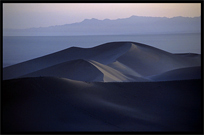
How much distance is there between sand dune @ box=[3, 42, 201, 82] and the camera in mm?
13531

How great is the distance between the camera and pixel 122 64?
14.4m

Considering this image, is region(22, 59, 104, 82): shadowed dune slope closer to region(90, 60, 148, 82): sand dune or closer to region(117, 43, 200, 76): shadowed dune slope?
region(90, 60, 148, 82): sand dune

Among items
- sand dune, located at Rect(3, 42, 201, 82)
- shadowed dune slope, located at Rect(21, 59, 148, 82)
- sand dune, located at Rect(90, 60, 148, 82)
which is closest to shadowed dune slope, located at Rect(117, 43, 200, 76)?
sand dune, located at Rect(3, 42, 201, 82)

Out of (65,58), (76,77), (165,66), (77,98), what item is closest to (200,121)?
(77,98)

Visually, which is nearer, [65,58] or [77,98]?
[77,98]

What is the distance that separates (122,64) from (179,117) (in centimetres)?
874

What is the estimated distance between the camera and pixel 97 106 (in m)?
5.84

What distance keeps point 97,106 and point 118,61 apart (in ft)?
29.6

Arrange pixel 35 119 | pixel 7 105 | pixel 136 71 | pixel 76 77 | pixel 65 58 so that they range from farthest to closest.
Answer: pixel 65 58 → pixel 136 71 → pixel 76 77 → pixel 7 105 → pixel 35 119

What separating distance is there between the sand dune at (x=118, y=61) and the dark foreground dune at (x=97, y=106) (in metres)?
5.21

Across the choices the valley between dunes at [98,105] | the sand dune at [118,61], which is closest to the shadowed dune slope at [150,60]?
the sand dune at [118,61]

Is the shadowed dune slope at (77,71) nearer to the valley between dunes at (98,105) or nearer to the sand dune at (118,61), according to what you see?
the sand dune at (118,61)

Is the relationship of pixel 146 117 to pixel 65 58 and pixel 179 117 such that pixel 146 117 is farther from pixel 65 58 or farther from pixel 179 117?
pixel 65 58

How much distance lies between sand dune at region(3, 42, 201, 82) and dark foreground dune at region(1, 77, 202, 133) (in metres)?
5.21
